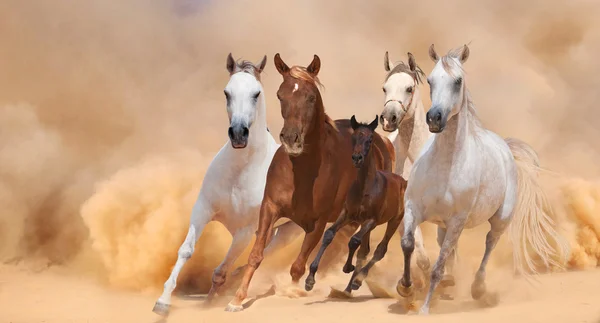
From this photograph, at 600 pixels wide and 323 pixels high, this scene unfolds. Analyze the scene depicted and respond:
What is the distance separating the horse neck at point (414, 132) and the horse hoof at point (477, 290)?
1589mm

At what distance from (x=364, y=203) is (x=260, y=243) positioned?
103 centimetres

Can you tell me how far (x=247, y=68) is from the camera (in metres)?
8.76

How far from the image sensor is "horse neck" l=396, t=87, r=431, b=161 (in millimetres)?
9922

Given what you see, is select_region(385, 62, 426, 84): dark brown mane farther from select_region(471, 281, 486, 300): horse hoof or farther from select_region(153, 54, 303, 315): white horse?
select_region(471, 281, 486, 300): horse hoof

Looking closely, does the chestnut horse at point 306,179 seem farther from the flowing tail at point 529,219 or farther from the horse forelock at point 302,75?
the flowing tail at point 529,219

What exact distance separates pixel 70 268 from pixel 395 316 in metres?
6.34

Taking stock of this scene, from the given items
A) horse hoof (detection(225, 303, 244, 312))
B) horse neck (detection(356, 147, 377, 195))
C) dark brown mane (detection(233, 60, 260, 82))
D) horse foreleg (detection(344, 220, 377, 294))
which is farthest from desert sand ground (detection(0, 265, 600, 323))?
dark brown mane (detection(233, 60, 260, 82))

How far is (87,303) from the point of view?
10.1m

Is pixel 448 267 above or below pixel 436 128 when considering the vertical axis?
below

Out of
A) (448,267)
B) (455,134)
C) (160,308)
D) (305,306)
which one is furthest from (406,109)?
(160,308)

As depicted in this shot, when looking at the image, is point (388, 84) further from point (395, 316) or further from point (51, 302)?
point (51, 302)

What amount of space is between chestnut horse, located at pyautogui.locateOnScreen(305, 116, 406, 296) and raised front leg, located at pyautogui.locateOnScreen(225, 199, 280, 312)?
59 cm

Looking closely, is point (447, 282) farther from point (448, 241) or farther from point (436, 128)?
point (436, 128)

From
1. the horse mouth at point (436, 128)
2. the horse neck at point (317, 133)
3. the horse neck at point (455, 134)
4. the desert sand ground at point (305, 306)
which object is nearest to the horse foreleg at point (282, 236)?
the desert sand ground at point (305, 306)
